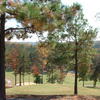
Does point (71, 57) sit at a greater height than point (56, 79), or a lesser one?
Answer: greater

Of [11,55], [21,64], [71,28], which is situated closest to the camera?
[71,28]

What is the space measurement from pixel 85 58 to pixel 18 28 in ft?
29.0

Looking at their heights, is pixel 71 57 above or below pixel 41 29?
below

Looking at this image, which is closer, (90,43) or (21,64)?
(90,43)

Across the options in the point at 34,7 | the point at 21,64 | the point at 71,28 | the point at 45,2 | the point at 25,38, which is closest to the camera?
the point at 34,7

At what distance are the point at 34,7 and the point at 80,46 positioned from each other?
938 cm

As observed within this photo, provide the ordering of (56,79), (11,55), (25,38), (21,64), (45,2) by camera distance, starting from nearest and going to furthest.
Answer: (45,2) → (25,38) → (11,55) → (21,64) → (56,79)

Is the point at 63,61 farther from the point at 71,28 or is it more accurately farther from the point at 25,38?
the point at 25,38

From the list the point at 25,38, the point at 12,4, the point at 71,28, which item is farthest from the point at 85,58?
the point at 12,4

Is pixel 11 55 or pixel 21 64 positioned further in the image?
pixel 21 64

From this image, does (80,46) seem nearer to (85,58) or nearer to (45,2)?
(85,58)

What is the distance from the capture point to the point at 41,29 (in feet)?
46.9

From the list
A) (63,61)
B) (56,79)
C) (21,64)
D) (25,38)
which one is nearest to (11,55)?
(21,64)

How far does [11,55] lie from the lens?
5766 cm
